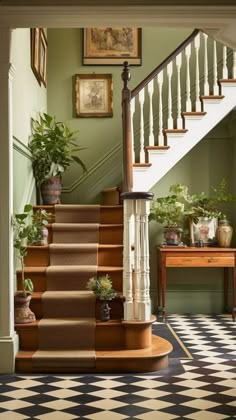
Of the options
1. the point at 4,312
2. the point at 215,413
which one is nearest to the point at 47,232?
the point at 4,312

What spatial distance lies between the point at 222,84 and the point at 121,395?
13.6 feet

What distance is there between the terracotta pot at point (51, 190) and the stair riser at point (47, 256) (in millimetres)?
1165

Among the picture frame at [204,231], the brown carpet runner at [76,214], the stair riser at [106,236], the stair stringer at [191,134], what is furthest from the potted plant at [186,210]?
the stair riser at [106,236]

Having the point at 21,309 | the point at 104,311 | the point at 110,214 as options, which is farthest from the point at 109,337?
the point at 110,214

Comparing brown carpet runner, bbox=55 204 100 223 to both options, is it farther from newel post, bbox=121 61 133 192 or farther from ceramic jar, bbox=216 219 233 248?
ceramic jar, bbox=216 219 233 248

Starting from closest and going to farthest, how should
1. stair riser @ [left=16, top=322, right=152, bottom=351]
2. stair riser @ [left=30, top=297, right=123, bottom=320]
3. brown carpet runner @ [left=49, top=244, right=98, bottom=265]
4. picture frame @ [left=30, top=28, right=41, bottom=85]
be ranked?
1. stair riser @ [left=16, top=322, right=152, bottom=351]
2. stair riser @ [left=30, top=297, right=123, bottom=320]
3. brown carpet runner @ [left=49, top=244, right=98, bottom=265]
4. picture frame @ [left=30, top=28, right=41, bottom=85]

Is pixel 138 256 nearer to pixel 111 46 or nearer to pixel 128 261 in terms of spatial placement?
pixel 128 261

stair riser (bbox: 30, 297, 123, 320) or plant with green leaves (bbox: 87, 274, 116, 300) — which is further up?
plant with green leaves (bbox: 87, 274, 116, 300)

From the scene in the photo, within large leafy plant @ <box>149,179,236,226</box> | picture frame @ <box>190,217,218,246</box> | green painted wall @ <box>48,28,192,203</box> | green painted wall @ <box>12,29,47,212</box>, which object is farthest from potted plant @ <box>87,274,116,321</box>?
green painted wall @ <box>48,28,192,203</box>

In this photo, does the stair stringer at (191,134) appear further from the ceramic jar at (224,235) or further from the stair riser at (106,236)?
the ceramic jar at (224,235)


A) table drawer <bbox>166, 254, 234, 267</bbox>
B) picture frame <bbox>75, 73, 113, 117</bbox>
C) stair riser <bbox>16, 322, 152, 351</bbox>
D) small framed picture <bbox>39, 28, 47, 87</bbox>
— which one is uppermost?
small framed picture <bbox>39, 28, 47, 87</bbox>

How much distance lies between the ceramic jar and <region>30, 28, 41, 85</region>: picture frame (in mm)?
2784

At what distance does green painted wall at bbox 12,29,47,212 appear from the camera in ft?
19.0

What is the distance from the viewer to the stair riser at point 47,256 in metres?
6.01
